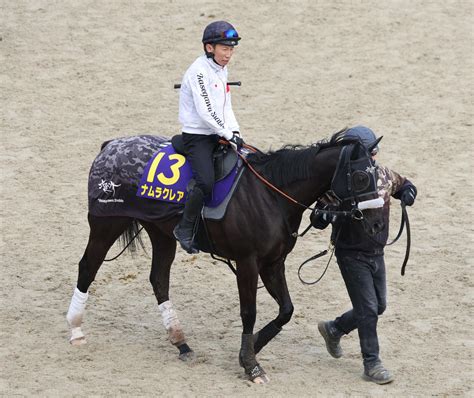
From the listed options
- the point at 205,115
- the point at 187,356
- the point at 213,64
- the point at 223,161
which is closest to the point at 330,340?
the point at 187,356

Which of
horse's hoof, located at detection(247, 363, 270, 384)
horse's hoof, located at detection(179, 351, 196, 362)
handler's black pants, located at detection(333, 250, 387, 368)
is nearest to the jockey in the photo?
horse's hoof, located at detection(179, 351, 196, 362)

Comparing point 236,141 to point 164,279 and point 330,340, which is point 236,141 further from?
point 330,340

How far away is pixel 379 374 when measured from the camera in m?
7.66

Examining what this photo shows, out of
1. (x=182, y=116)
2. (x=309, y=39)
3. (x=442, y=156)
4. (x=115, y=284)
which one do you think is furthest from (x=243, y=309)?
(x=309, y=39)

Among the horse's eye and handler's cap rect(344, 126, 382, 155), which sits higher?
handler's cap rect(344, 126, 382, 155)

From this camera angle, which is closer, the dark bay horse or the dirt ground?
the dark bay horse

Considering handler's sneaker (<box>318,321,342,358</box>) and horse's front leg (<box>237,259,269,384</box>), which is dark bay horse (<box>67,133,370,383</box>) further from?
handler's sneaker (<box>318,321,342,358</box>)

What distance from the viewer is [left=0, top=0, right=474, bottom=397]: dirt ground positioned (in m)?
8.06

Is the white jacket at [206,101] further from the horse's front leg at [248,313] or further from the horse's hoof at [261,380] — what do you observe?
the horse's hoof at [261,380]

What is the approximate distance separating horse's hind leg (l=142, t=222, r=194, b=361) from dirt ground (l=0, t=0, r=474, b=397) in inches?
8.8

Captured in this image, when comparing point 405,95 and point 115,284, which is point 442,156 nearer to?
point 405,95

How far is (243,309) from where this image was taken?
309 inches

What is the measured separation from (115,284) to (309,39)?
6.80m

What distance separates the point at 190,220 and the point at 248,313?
862 mm
